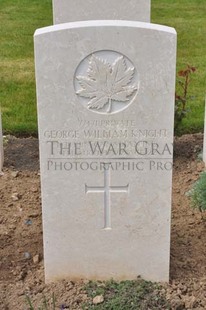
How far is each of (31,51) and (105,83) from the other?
20.9ft

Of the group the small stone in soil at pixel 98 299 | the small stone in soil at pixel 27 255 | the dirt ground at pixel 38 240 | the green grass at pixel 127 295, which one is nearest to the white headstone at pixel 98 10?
the dirt ground at pixel 38 240

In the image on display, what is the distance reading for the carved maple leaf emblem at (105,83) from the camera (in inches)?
136

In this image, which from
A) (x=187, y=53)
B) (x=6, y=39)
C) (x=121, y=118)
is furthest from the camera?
(x=6, y=39)

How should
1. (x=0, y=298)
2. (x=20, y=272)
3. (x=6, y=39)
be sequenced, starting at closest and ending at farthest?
(x=0, y=298)
(x=20, y=272)
(x=6, y=39)

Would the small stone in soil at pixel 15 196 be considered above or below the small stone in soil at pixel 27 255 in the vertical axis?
above

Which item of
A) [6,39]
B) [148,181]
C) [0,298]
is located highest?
[6,39]

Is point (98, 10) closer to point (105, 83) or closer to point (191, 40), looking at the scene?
point (105, 83)

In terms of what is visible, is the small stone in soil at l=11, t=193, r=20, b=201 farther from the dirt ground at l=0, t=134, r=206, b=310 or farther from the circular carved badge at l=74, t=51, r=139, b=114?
the circular carved badge at l=74, t=51, r=139, b=114

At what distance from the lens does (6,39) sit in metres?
10.4

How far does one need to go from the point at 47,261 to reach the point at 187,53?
20.3 ft

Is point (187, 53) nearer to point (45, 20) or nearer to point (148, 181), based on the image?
point (45, 20)

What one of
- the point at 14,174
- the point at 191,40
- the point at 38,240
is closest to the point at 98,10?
the point at 14,174

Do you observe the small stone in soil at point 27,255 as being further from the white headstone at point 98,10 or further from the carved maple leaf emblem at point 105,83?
the white headstone at point 98,10

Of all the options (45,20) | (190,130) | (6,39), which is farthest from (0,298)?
(45,20)
